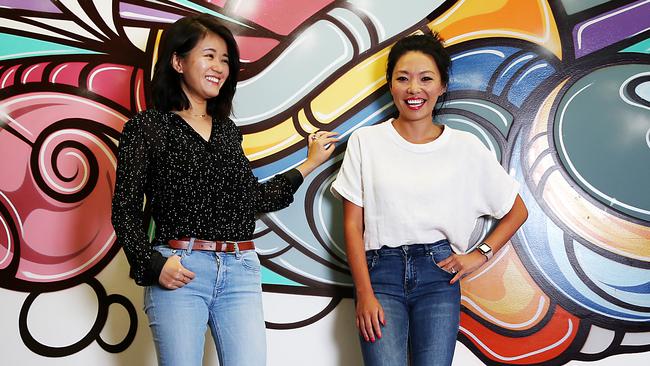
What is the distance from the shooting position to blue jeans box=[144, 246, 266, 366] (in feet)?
5.17

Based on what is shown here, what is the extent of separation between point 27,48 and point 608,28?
1946mm

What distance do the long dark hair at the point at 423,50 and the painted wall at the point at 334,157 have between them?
0.14 meters

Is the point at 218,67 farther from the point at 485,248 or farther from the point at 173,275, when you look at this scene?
the point at 485,248

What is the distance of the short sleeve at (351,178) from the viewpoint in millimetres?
1907

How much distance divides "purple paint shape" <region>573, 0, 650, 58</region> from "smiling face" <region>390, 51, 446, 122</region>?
20.2 inches

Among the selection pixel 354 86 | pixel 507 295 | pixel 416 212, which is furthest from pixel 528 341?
pixel 354 86

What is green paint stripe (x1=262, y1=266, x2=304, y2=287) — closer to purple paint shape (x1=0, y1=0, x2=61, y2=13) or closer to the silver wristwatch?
the silver wristwatch

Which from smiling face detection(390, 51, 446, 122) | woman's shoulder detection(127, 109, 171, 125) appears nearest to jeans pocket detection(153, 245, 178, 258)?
woman's shoulder detection(127, 109, 171, 125)

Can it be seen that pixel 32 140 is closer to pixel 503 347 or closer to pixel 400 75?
pixel 400 75

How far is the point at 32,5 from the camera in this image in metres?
2.23

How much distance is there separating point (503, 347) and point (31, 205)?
1.64m

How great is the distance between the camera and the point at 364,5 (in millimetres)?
2133

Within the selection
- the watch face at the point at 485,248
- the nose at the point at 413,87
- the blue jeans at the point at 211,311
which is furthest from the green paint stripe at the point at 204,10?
the watch face at the point at 485,248

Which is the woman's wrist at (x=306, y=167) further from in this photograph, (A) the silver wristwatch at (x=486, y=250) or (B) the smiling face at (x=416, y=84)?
(A) the silver wristwatch at (x=486, y=250)
